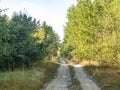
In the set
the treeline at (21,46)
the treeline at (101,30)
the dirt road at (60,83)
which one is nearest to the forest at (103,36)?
the treeline at (101,30)

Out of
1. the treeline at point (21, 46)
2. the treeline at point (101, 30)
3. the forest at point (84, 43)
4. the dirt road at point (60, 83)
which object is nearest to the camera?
the dirt road at point (60, 83)

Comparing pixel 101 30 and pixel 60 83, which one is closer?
pixel 60 83

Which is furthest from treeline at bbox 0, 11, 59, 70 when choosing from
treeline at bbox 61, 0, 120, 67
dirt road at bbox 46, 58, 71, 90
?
treeline at bbox 61, 0, 120, 67

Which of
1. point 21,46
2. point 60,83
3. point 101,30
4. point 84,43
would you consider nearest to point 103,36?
→ point 101,30

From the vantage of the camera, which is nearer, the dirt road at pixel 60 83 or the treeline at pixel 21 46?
the dirt road at pixel 60 83

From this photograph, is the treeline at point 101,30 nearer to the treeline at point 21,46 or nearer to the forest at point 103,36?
the forest at point 103,36

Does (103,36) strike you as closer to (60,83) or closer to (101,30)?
(101,30)

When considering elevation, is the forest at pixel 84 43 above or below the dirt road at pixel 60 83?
above

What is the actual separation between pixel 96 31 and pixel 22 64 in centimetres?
1103

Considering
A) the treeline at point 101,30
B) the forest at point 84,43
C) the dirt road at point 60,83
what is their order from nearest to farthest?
the dirt road at point 60,83, the forest at point 84,43, the treeline at point 101,30

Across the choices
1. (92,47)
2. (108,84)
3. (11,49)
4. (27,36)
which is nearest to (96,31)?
(92,47)

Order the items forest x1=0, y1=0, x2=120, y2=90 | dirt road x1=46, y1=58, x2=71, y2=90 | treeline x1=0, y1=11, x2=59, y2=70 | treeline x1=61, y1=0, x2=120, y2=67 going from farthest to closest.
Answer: treeline x1=0, y1=11, x2=59, y2=70, treeline x1=61, y1=0, x2=120, y2=67, forest x1=0, y1=0, x2=120, y2=90, dirt road x1=46, y1=58, x2=71, y2=90

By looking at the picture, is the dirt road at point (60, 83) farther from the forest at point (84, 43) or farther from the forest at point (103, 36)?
the forest at point (103, 36)

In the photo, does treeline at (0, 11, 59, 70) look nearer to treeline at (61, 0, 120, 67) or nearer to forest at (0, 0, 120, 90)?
forest at (0, 0, 120, 90)
